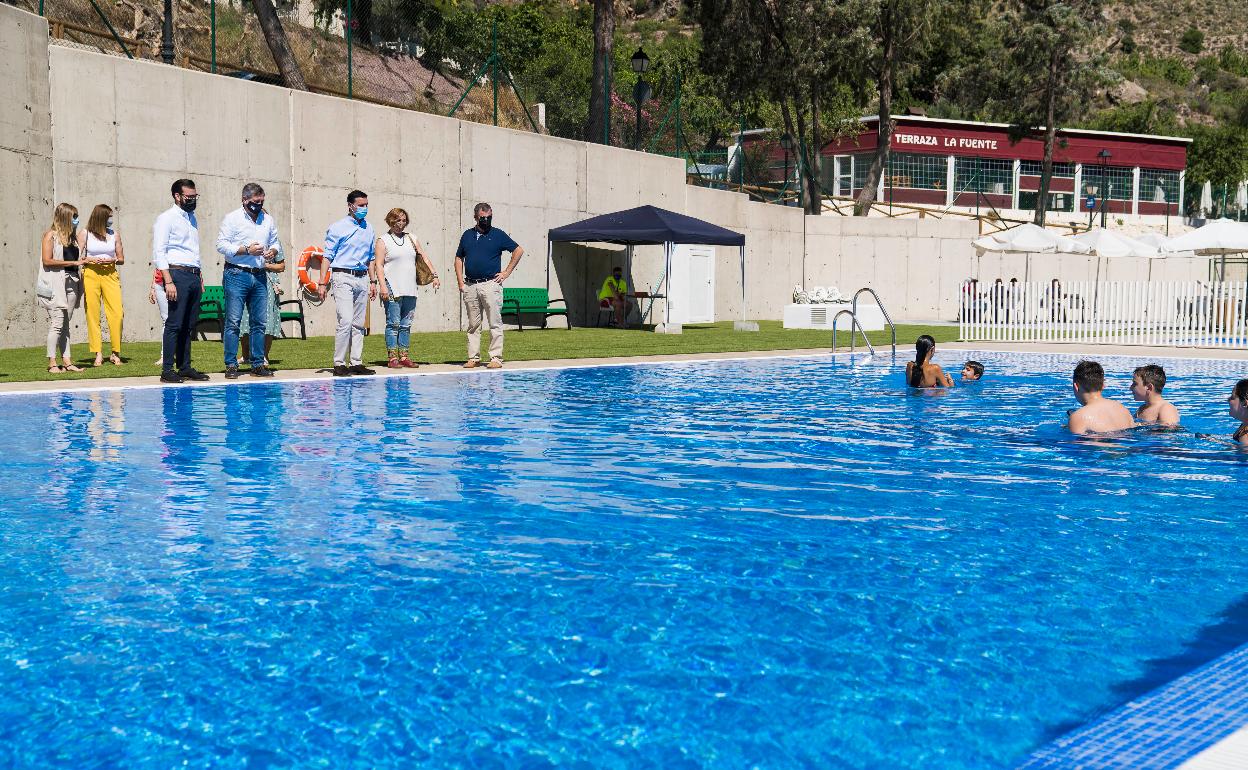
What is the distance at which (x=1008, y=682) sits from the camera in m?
3.84

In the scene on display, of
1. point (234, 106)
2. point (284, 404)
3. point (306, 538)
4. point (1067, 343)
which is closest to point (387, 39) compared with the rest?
point (234, 106)

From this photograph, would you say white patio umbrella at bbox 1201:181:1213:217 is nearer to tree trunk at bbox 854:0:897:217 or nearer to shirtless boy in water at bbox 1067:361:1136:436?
tree trunk at bbox 854:0:897:217

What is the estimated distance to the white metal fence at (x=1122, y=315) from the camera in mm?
22797

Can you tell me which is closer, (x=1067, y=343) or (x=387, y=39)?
(x=1067, y=343)

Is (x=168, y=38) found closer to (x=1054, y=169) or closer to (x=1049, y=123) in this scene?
(x=1049, y=123)

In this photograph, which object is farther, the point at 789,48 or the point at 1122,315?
the point at 789,48

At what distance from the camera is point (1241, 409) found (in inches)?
359

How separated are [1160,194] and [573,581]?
74.9m

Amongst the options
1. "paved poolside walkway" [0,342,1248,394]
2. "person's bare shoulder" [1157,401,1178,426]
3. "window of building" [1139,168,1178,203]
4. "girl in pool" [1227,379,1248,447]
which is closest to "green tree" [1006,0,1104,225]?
"window of building" [1139,168,1178,203]

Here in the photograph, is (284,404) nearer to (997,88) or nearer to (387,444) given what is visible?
(387,444)

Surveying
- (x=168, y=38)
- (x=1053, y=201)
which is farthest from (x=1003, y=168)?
(x=168, y=38)

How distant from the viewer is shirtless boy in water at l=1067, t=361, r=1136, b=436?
952 cm

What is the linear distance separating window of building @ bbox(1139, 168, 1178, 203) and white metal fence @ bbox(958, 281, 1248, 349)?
166ft

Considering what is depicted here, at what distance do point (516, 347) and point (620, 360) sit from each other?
3.08 m
